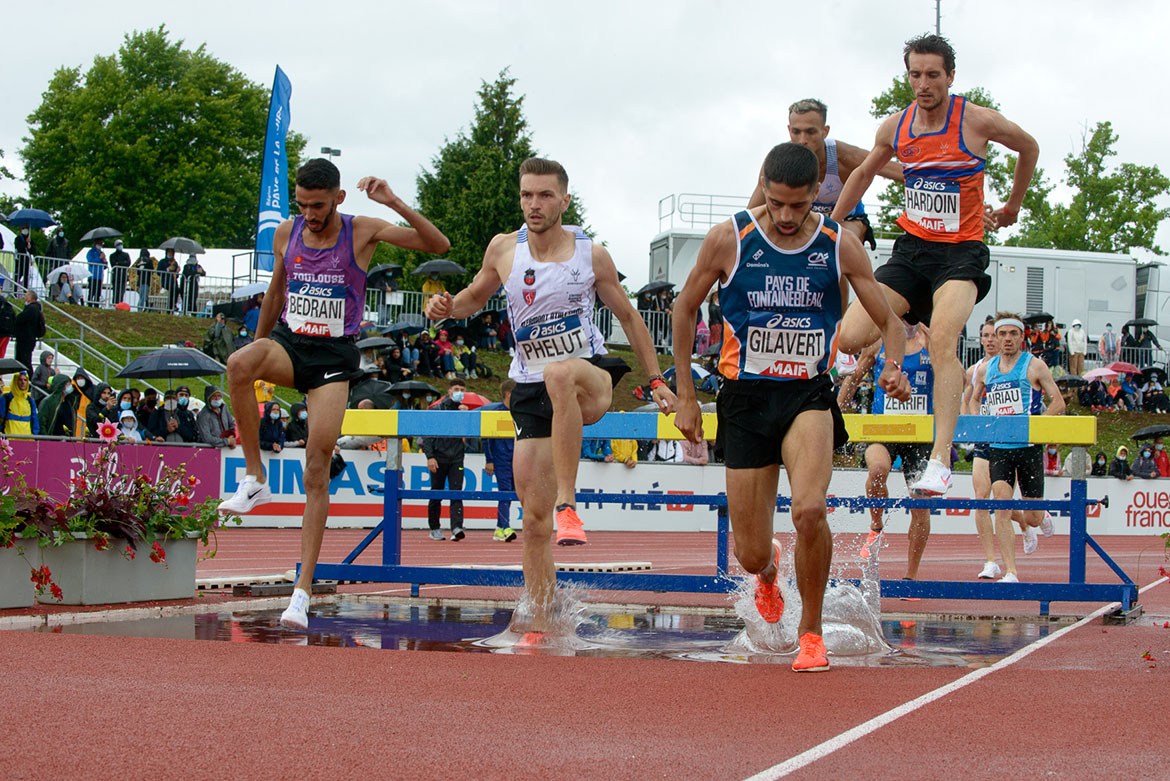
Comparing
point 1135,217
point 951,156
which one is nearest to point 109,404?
point 951,156

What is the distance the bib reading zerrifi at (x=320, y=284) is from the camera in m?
7.58

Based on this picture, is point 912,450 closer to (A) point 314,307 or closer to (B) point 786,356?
(B) point 786,356

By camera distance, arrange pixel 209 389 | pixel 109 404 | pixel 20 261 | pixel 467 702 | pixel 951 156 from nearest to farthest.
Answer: pixel 467 702
pixel 951 156
pixel 109 404
pixel 209 389
pixel 20 261

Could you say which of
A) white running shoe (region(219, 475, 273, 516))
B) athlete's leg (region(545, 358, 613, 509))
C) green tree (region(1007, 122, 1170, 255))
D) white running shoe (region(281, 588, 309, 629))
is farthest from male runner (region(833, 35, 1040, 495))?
green tree (region(1007, 122, 1170, 255))

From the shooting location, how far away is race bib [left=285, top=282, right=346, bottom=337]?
7.58 metres

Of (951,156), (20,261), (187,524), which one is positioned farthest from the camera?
(20,261)

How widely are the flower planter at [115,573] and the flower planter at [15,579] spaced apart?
0.05 m

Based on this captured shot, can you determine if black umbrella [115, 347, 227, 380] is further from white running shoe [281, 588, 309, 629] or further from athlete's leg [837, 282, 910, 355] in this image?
athlete's leg [837, 282, 910, 355]

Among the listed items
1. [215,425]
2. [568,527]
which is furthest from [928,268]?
[215,425]

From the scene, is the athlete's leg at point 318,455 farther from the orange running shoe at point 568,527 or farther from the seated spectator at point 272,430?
the seated spectator at point 272,430

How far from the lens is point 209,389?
66.3 ft

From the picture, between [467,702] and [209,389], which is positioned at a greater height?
[209,389]

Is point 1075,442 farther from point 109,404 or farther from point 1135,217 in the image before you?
point 1135,217

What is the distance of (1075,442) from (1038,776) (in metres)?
4.46
